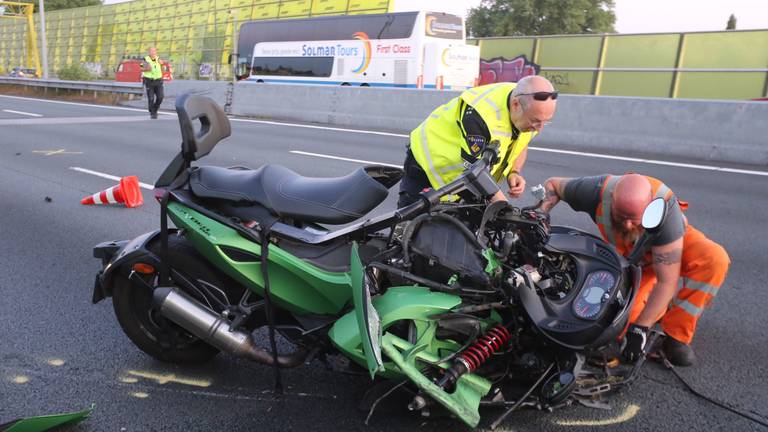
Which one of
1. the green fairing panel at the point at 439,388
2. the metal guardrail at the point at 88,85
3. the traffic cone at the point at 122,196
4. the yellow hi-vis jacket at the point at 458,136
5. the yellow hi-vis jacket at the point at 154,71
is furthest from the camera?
the metal guardrail at the point at 88,85

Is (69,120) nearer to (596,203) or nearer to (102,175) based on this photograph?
(102,175)

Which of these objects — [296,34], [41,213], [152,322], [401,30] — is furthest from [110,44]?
[152,322]

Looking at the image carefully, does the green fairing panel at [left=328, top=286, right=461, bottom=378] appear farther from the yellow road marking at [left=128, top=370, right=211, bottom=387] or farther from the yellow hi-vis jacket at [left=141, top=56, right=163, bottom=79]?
the yellow hi-vis jacket at [left=141, top=56, right=163, bottom=79]

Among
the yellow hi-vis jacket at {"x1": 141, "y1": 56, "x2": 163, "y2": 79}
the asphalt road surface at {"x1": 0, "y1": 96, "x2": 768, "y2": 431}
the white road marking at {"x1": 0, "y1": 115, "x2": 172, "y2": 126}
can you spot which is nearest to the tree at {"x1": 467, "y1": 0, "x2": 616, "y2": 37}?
the yellow hi-vis jacket at {"x1": 141, "y1": 56, "x2": 163, "y2": 79}

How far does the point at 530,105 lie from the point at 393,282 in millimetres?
1177

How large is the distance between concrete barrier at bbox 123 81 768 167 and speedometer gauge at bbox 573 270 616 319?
9250 mm

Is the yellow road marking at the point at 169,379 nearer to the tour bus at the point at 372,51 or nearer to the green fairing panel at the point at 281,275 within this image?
the green fairing panel at the point at 281,275

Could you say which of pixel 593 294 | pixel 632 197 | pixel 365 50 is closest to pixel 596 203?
pixel 632 197

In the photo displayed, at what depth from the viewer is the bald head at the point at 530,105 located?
302cm

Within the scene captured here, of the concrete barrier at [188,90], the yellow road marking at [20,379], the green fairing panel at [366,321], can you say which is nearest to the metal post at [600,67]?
the concrete barrier at [188,90]

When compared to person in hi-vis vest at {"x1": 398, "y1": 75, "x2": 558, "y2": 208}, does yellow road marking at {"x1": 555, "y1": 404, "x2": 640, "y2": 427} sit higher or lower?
lower

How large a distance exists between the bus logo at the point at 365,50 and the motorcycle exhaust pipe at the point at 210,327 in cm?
2371

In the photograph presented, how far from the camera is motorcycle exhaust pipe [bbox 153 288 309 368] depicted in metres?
2.83

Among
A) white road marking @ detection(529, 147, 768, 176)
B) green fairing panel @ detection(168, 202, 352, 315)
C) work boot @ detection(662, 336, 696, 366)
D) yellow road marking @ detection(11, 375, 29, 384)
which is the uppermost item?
green fairing panel @ detection(168, 202, 352, 315)
